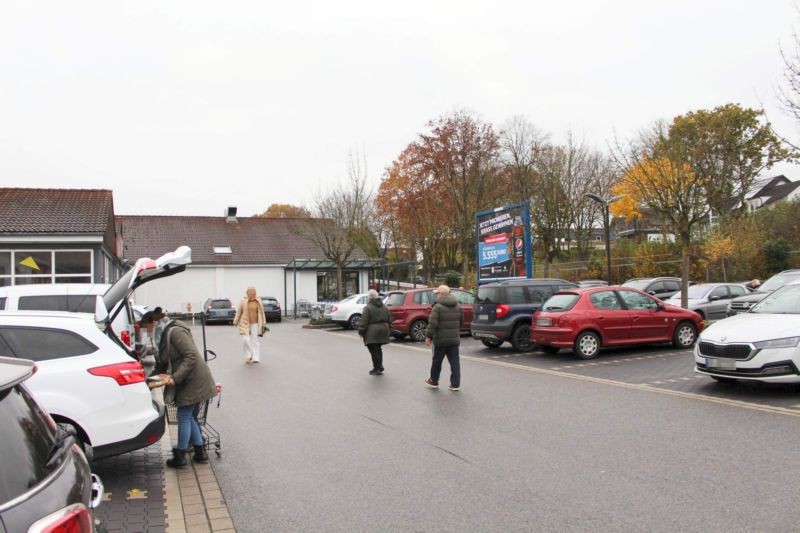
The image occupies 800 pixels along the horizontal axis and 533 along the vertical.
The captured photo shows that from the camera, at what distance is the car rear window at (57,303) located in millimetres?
11062

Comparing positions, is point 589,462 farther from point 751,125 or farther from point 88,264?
point 751,125

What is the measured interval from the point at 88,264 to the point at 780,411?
24.8 metres

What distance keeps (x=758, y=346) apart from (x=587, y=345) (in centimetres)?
510

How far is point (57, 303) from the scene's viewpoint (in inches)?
439

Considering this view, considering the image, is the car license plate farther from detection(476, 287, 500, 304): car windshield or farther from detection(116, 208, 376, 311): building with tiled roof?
detection(116, 208, 376, 311): building with tiled roof

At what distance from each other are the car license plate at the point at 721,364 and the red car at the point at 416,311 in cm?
1081

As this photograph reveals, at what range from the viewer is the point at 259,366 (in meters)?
14.6

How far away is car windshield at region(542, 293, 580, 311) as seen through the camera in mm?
14016

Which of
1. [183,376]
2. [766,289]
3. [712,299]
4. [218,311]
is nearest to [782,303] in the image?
[183,376]

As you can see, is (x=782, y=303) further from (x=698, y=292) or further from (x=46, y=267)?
(x=46, y=267)

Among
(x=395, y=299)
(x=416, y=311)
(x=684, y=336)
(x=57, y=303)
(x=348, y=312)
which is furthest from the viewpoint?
(x=348, y=312)

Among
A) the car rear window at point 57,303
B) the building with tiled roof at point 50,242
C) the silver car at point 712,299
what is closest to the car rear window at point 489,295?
the silver car at point 712,299

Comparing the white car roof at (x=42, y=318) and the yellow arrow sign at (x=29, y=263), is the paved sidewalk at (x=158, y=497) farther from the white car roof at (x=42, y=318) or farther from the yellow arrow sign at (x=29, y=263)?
the yellow arrow sign at (x=29, y=263)

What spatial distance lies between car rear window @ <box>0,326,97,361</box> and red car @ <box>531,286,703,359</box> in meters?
10.1
